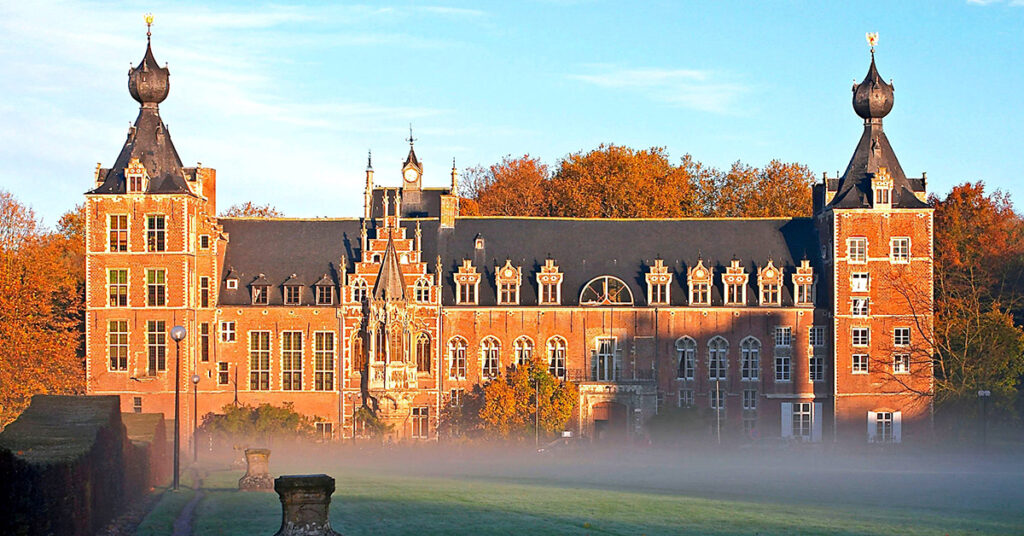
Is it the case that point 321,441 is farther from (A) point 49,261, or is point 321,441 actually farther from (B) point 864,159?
(B) point 864,159

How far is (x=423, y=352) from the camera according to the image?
7525 centimetres

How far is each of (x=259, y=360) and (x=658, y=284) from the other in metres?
21.6

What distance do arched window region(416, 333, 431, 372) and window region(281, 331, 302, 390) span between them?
627 cm

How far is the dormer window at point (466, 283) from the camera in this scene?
248ft

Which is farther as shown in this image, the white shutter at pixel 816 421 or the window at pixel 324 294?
the window at pixel 324 294

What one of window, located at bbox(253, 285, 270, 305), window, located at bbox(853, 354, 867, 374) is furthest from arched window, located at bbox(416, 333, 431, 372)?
window, located at bbox(853, 354, 867, 374)

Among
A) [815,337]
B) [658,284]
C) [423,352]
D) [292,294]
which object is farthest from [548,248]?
[815,337]

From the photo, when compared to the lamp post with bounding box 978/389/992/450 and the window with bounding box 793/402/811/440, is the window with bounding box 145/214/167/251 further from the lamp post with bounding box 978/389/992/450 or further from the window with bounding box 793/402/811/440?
the lamp post with bounding box 978/389/992/450

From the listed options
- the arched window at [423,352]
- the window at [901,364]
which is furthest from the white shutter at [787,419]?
the arched window at [423,352]

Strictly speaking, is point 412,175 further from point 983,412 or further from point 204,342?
point 983,412

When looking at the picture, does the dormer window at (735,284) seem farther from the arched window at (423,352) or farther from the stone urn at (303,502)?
the stone urn at (303,502)

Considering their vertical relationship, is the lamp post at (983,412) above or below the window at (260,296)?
below

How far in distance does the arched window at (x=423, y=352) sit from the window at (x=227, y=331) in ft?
32.6

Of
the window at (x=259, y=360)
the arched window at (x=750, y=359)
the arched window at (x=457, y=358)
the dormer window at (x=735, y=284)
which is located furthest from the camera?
the dormer window at (x=735, y=284)
